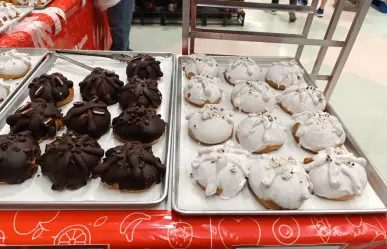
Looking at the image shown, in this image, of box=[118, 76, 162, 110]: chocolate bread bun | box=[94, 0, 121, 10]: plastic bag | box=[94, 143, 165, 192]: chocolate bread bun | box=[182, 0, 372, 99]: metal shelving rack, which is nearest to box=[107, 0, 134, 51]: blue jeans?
box=[94, 0, 121, 10]: plastic bag

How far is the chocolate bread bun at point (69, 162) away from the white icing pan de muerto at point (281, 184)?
706mm

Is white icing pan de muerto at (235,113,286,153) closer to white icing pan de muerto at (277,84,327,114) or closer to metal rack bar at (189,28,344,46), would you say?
white icing pan de muerto at (277,84,327,114)

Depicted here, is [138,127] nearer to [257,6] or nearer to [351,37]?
[257,6]

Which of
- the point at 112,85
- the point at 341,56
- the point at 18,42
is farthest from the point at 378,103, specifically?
the point at 18,42

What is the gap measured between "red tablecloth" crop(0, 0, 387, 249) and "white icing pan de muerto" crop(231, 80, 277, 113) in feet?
2.42

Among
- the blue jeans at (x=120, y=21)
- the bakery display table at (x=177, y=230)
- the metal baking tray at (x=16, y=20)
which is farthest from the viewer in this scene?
the blue jeans at (x=120, y=21)

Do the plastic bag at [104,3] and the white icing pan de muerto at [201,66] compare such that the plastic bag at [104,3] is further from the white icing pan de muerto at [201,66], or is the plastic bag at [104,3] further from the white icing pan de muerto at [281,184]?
the white icing pan de muerto at [281,184]

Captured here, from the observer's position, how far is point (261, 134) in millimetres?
1478

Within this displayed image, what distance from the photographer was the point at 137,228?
42.5 inches

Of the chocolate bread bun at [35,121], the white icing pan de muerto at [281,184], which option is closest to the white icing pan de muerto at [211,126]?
the white icing pan de muerto at [281,184]

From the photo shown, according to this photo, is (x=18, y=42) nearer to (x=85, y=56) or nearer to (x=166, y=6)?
(x=85, y=56)

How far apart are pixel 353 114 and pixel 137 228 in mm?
3331

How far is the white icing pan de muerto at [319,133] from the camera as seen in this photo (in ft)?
4.91

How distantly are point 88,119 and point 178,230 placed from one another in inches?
28.6
